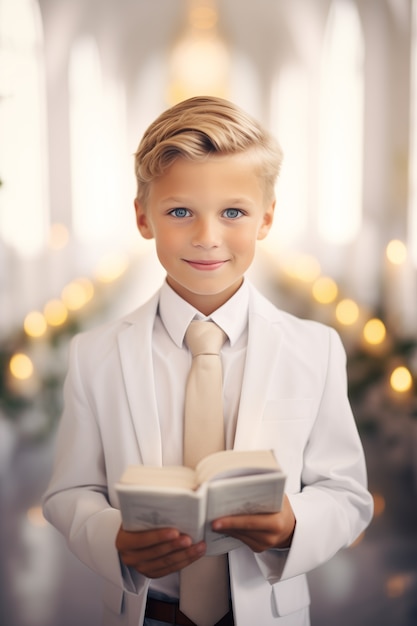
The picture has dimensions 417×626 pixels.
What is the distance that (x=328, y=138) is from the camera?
3.19m

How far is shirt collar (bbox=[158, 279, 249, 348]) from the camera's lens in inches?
44.2

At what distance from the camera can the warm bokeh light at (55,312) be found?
3141 mm

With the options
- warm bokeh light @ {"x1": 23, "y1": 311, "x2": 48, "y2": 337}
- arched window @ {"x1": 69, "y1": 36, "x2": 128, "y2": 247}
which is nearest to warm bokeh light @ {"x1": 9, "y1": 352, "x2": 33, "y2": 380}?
warm bokeh light @ {"x1": 23, "y1": 311, "x2": 48, "y2": 337}

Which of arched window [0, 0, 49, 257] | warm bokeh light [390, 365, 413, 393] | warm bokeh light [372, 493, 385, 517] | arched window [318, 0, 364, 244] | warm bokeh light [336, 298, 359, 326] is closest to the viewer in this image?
warm bokeh light [390, 365, 413, 393]

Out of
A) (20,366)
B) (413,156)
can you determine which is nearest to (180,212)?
(20,366)

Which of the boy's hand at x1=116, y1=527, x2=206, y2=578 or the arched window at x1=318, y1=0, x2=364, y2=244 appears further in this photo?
the arched window at x1=318, y1=0, x2=364, y2=244

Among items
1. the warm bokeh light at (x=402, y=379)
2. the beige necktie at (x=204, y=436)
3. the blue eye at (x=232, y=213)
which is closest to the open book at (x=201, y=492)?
the beige necktie at (x=204, y=436)

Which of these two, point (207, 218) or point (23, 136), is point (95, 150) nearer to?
point (23, 136)

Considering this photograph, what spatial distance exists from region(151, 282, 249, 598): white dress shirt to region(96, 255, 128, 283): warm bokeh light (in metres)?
2.07

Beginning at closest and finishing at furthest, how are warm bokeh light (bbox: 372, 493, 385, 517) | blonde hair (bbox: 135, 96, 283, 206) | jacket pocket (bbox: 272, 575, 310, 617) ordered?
1. blonde hair (bbox: 135, 96, 283, 206)
2. jacket pocket (bbox: 272, 575, 310, 617)
3. warm bokeh light (bbox: 372, 493, 385, 517)

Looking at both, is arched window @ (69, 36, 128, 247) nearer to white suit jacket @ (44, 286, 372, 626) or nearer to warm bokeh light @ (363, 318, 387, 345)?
warm bokeh light @ (363, 318, 387, 345)

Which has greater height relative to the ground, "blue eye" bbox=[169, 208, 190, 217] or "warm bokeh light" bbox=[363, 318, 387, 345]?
"blue eye" bbox=[169, 208, 190, 217]

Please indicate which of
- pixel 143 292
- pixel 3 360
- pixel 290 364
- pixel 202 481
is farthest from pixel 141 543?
pixel 143 292

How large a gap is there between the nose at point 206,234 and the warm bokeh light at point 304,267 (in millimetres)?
2288
